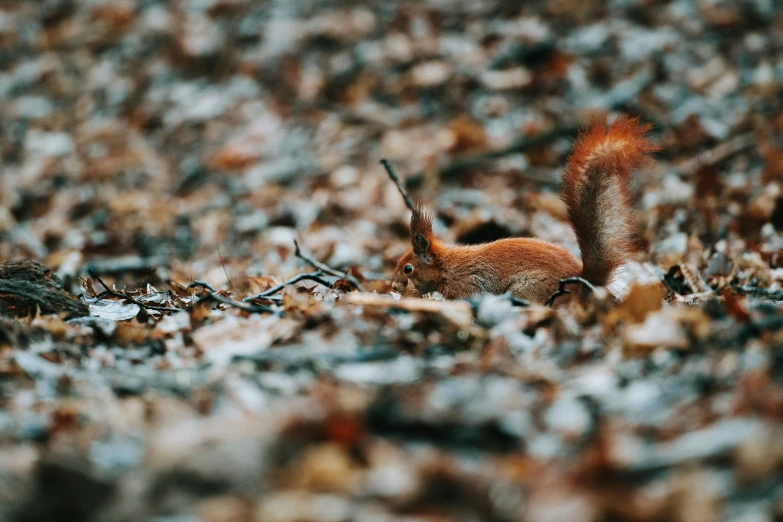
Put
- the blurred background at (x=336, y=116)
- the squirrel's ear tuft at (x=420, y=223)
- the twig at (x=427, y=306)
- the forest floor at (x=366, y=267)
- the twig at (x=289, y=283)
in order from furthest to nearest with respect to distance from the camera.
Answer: the blurred background at (x=336, y=116), the squirrel's ear tuft at (x=420, y=223), the twig at (x=289, y=283), the twig at (x=427, y=306), the forest floor at (x=366, y=267)

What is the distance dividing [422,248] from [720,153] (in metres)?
3.14

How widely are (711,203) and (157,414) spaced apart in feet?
15.0

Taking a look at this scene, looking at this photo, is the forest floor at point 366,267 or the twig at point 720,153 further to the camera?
the twig at point 720,153

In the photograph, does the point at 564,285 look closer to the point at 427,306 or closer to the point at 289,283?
the point at 427,306

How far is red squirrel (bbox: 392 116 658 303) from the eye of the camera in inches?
135

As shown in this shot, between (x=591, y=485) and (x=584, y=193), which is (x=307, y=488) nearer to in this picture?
(x=591, y=485)

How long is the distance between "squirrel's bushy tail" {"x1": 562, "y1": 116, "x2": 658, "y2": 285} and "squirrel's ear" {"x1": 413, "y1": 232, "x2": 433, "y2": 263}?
971 mm

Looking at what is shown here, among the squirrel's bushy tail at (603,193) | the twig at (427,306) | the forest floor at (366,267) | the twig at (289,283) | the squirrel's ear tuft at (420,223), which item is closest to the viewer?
the forest floor at (366,267)

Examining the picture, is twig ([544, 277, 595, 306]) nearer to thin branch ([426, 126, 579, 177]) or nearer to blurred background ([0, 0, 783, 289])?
blurred background ([0, 0, 783, 289])

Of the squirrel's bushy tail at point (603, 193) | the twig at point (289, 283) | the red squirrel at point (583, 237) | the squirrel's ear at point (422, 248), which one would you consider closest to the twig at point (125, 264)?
the twig at point (289, 283)

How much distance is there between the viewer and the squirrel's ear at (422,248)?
14.1 ft

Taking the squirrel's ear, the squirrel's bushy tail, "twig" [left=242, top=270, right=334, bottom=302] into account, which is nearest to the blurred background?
the squirrel's ear

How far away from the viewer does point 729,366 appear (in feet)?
7.45

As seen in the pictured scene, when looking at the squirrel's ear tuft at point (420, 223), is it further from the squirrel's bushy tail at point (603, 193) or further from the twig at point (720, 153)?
the twig at point (720, 153)
